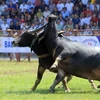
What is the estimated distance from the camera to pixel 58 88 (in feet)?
42.0

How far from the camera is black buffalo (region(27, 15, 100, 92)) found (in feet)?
37.3

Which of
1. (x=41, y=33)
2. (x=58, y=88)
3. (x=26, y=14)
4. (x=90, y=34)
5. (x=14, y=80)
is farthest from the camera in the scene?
(x=26, y=14)

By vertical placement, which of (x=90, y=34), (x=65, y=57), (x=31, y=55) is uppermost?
(x=65, y=57)

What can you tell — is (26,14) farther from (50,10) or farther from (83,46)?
(83,46)

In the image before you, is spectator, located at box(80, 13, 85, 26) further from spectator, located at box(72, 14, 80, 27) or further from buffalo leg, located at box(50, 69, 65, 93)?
buffalo leg, located at box(50, 69, 65, 93)

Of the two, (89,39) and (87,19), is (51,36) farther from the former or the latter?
(87,19)

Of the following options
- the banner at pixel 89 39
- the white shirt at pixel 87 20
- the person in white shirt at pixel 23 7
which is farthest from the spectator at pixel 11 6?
the banner at pixel 89 39

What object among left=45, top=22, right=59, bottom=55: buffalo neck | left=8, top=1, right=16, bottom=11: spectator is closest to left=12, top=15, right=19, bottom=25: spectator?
left=8, top=1, right=16, bottom=11: spectator

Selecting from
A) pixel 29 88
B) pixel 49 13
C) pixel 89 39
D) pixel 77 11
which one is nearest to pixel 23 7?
pixel 49 13

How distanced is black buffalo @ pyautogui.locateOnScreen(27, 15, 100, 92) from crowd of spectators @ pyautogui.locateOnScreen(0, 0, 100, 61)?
11216 millimetres

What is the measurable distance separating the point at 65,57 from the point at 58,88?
5.43 ft

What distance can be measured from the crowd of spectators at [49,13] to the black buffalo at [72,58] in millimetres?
11742
